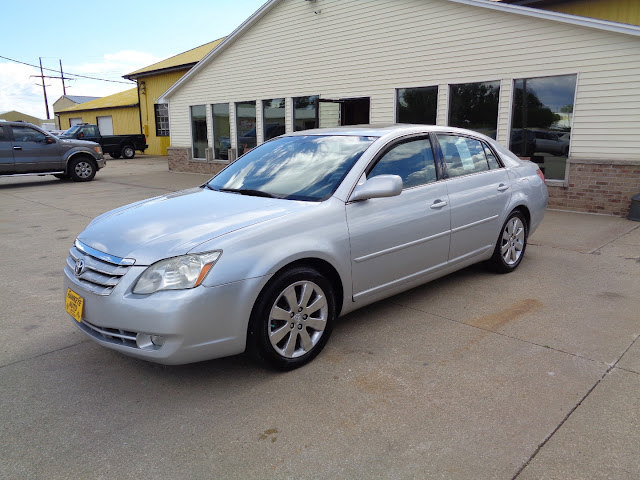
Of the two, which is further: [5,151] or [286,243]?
[5,151]

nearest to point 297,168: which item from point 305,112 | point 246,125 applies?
point 305,112

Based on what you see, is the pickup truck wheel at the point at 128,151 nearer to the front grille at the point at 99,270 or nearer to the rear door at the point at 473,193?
the rear door at the point at 473,193

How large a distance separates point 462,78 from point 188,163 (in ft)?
35.2

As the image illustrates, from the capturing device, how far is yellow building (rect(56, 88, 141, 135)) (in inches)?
1147

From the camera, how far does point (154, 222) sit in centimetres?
324

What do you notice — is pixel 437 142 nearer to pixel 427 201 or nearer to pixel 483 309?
pixel 427 201

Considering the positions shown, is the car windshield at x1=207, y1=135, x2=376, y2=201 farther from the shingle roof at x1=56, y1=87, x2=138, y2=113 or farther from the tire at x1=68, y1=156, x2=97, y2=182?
the shingle roof at x1=56, y1=87, x2=138, y2=113

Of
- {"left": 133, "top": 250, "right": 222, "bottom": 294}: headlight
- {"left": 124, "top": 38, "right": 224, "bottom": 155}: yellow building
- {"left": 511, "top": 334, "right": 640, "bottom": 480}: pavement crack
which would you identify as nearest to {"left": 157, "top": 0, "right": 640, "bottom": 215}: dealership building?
{"left": 511, "top": 334, "right": 640, "bottom": 480}: pavement crack

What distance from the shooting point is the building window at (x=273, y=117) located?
14.6m

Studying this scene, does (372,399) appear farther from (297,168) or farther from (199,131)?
(199,131)

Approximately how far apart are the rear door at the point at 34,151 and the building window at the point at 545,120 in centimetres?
1216

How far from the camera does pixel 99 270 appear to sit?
2975 millimetres

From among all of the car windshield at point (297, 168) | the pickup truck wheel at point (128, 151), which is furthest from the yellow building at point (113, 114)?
the car windshield at point (297, 168)

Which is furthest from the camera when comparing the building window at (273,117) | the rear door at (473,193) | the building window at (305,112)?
the building window at (273,117)
